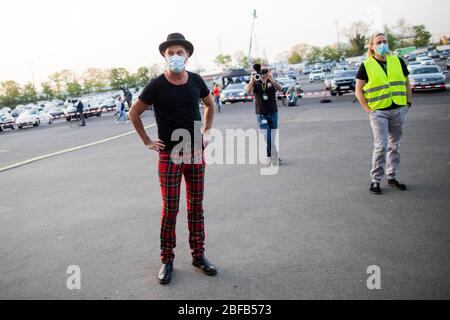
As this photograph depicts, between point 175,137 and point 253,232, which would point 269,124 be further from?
point 175,137

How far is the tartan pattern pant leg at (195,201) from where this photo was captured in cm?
328

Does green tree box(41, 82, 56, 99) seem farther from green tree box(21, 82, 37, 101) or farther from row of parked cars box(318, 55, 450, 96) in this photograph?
row of parked cars box(318, 55, 450, 96)

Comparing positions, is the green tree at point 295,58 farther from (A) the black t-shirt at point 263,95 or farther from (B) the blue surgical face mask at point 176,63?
(B) the blue surgical face mask at point 176,63

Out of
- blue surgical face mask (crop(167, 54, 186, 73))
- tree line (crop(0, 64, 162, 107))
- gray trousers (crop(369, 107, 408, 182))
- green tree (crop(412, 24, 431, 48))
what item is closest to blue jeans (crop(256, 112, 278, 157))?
gray trousers (crop(369, 107, 408, 182))

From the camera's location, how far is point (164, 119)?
316 centimetres

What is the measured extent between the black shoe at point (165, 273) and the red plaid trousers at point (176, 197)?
5 cm

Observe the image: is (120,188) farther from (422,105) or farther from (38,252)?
(422,105)

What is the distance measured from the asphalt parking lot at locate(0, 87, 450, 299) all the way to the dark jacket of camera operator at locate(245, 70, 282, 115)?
122 centimetres

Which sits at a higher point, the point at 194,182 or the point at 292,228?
the point at 194,182

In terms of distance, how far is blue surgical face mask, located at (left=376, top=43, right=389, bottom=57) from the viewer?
185 inches

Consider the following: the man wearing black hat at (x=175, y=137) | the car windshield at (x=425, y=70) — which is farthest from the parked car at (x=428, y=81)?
the man wearing black hat at (x=175, y=137)
